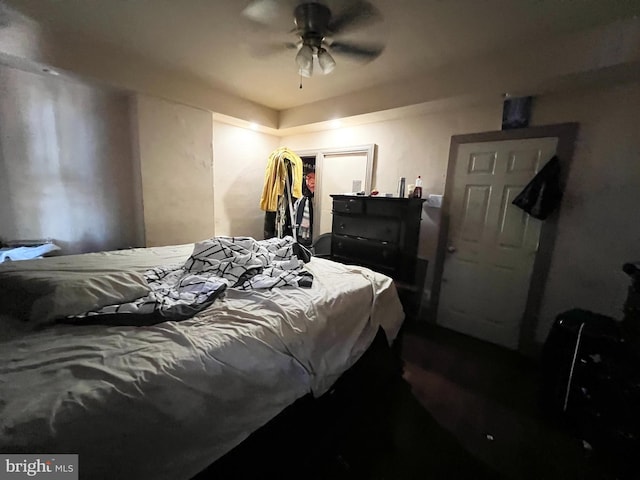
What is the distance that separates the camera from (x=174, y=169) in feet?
9.01

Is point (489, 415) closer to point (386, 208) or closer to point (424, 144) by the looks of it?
point (386, 208)

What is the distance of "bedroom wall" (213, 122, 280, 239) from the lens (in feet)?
11.4

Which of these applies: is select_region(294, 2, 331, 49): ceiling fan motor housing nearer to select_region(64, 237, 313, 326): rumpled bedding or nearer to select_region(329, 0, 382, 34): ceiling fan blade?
select_region(329, 0, 382, 34): ceiling fan blade

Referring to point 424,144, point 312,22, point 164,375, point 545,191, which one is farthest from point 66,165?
point 545,191

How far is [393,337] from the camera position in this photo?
1835mm

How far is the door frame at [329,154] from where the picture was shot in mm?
3137

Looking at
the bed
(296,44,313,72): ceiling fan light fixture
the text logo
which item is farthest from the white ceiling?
the text logo

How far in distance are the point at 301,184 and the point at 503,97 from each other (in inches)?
88.7

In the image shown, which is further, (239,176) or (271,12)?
(239,176)

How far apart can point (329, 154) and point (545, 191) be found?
2328mm

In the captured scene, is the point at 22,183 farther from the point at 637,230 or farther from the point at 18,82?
the point at 637,230

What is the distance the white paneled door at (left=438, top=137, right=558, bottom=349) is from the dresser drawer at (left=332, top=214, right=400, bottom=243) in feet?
2.08

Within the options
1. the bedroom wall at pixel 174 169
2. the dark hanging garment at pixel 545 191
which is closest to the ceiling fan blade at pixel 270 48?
the bedroom wall at pixel 174 169

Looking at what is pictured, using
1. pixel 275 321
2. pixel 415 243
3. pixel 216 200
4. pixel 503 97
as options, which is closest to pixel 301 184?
pixel 216 200
